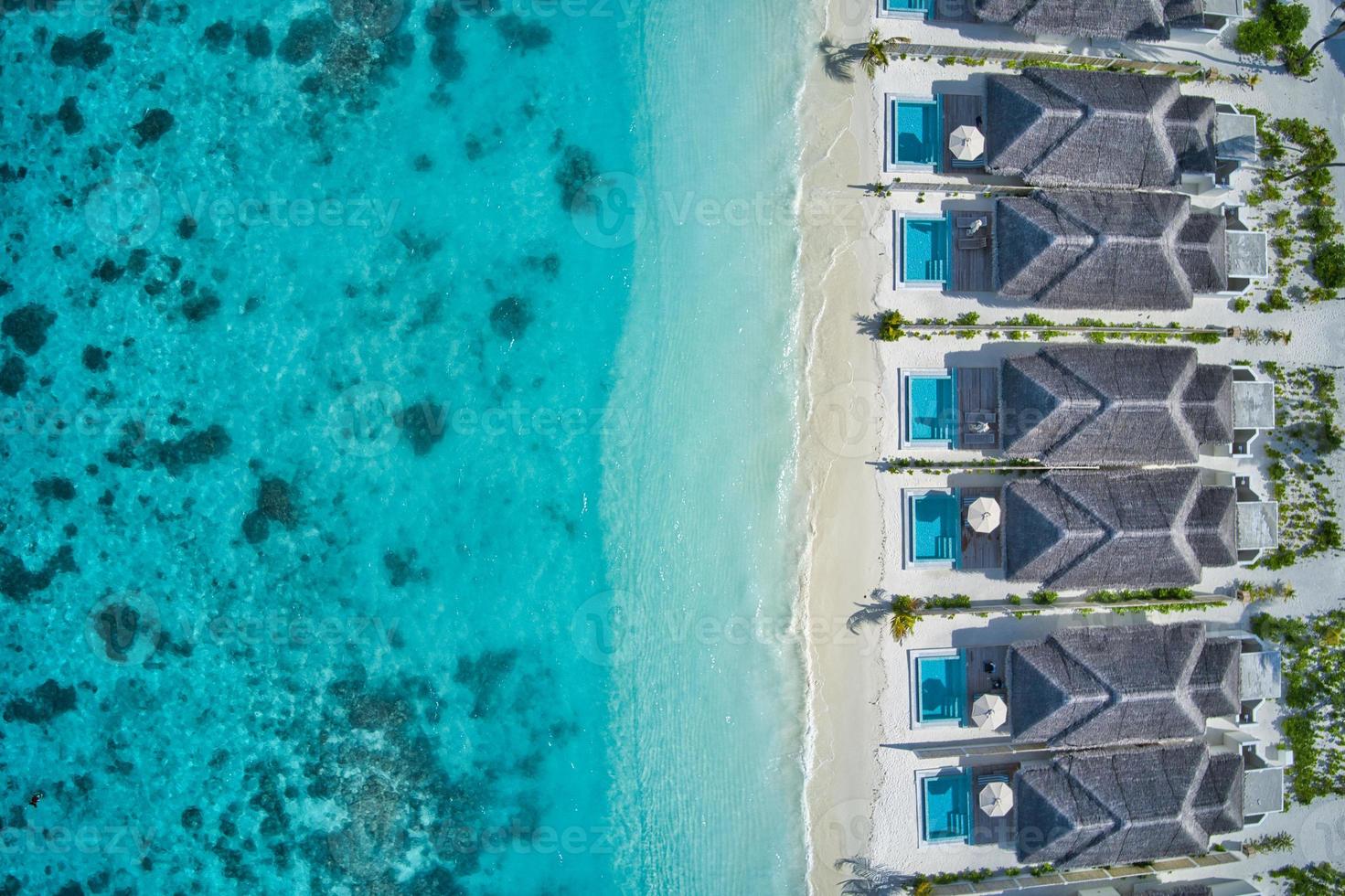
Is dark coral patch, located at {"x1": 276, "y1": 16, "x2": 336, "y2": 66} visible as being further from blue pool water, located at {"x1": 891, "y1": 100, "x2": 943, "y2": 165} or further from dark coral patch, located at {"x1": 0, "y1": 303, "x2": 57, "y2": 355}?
blue pool water, located at {"x1": 891, "y1": 100, "x2": 943, "y2": 165}

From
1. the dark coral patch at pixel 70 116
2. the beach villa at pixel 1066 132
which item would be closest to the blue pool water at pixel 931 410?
the beach villa at pixel 1066 132

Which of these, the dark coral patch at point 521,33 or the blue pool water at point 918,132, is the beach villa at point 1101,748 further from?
the dark coral patch at point 521,33

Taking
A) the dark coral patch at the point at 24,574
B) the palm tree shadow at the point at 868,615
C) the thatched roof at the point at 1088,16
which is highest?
the thatched roof at the point at 1088,16

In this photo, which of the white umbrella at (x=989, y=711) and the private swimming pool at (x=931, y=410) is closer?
the white umbrella at (x=989, y=711)

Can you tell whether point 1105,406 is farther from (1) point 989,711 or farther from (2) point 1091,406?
(1) point 989,711

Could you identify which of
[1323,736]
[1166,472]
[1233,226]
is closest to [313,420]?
[1166,472]

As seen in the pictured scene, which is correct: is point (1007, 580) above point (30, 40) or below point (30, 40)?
below

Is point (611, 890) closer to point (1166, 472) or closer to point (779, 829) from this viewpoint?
point (779, 829)
